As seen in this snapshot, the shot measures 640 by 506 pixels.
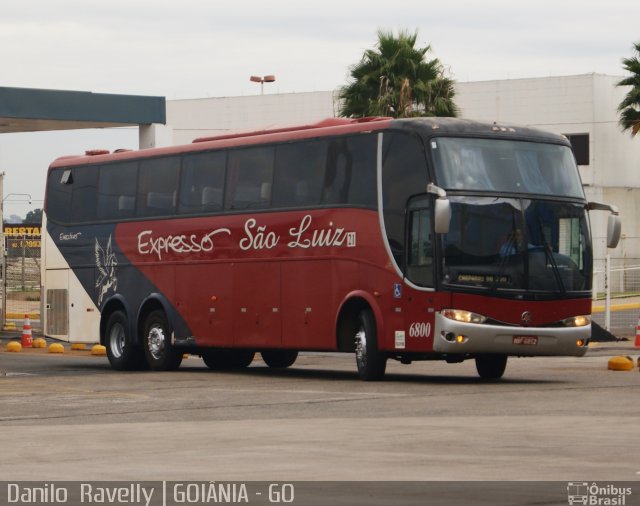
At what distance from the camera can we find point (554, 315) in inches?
870

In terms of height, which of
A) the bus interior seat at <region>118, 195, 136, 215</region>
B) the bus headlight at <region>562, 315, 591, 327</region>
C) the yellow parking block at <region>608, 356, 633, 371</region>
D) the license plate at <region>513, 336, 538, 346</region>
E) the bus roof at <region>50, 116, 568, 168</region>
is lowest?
the yellow parking block at <region>608, 356, 633, 371</region>

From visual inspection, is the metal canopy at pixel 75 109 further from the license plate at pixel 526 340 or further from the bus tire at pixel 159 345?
the license plate at pixel 526 340

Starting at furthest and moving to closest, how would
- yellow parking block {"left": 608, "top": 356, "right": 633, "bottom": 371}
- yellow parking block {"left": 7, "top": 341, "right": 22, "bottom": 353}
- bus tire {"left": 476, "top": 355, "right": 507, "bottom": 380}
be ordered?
1. yellow parking block {"left": 7, "top": 341, "right": 22, "bottom": 353}
2. yellow parking block {"left": 608, "top": 356, "right": 633, "bottom": 371}
3. bus tire {"left": 476, "top": 355, "right": 507, "bottom": 380}

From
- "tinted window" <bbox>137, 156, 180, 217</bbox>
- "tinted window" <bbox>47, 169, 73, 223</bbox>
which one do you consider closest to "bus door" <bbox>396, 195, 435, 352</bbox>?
"tinted window" <bbox>137, 156, 180, 217</bbox>

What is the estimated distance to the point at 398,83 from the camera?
45.7 m

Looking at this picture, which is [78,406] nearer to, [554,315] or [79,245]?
[554,315]

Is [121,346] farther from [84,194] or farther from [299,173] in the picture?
[299,173]

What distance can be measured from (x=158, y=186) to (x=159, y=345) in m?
2.70

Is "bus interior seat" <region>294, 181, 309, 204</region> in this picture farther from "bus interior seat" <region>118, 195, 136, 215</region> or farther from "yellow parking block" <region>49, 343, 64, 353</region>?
"yellow parking block" <region>49, 343, 64, 353</region>

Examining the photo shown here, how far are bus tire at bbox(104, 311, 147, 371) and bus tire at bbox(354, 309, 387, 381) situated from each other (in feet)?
19.6

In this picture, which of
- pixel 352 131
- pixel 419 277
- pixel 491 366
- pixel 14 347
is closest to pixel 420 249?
pixel 419 277

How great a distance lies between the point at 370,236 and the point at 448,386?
254 cm

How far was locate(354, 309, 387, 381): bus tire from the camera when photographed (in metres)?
22.6
